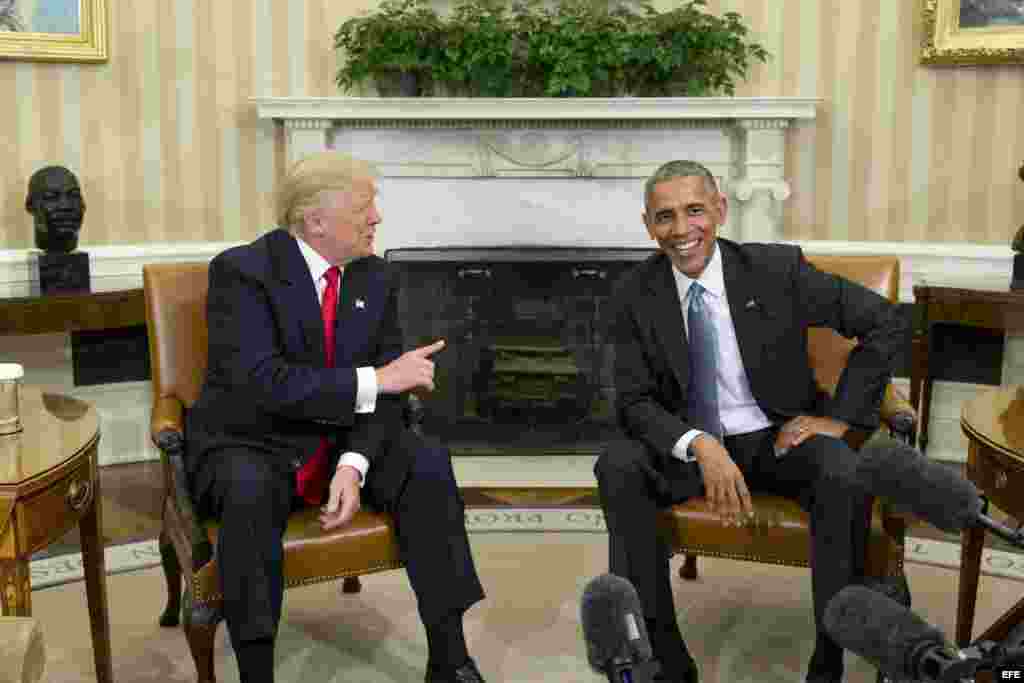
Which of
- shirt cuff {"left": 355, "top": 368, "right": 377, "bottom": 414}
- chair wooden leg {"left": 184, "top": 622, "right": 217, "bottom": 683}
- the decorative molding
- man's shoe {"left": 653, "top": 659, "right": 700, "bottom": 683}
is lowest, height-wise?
man's shoe {"left": 653, "top": 659, "right": 700, "bottom": 683}

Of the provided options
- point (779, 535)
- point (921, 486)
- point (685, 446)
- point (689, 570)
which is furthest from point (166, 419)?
point (921, 486)

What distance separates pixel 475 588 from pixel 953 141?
10.8 feet

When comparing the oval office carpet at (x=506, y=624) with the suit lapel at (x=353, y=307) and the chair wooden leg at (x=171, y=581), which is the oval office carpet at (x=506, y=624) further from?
the suit lapel at (x=353, y=307)

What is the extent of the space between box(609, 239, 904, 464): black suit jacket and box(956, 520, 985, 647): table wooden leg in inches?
14.4

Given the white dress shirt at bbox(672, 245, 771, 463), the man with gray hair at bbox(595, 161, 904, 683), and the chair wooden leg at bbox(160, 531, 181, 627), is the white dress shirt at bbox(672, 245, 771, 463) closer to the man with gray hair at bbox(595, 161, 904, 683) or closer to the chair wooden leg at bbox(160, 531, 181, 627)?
the man with gray hair at bbox(595, 161, 904, 683)

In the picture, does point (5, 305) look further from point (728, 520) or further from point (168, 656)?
point (728, 520)

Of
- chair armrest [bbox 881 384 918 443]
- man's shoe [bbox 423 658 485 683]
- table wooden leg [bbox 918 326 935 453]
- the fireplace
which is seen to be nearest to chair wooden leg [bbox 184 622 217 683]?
man's shoe [bbox 423 658 485 683]

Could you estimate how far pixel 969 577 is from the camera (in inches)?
115

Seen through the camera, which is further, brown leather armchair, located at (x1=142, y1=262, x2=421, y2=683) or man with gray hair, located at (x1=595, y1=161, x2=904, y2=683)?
man with gray hair, located at (x1=595, y1=161, x2=904, y2=683)

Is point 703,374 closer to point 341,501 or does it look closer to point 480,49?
point 341,501

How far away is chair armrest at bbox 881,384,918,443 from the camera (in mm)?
2975

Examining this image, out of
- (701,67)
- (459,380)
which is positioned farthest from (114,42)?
(701,67)

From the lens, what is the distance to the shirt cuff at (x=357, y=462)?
9.24 ft

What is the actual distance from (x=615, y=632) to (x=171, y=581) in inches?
99.8
